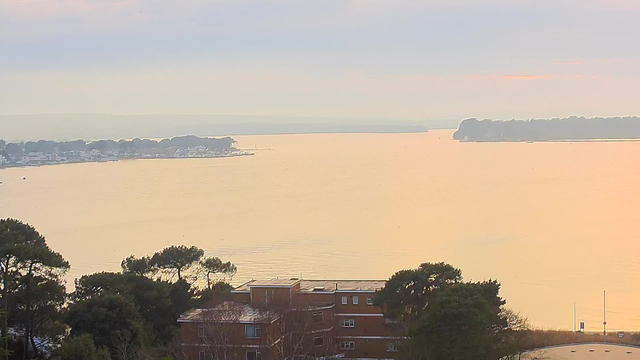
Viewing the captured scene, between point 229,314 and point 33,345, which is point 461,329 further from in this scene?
point 33,345

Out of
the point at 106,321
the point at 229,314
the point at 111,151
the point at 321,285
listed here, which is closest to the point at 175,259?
the point at 321,285

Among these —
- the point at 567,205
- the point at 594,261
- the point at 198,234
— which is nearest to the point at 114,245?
the point at 198,234

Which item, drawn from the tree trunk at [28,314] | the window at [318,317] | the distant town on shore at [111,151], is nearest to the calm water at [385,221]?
the window at [318,317]

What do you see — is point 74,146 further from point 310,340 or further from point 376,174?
point 310,340

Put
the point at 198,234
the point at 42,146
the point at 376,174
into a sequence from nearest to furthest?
the point at 198,234 < the point at 376,174 < the point at 42,146

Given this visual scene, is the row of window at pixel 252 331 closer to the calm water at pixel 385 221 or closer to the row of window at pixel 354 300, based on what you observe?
the row of window at pixel 354 300
